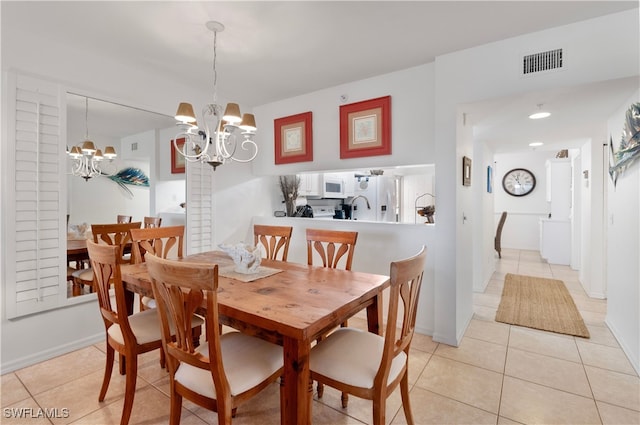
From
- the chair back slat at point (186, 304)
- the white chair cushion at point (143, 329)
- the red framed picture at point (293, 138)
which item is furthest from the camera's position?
the red framed picture at point (293, 138)

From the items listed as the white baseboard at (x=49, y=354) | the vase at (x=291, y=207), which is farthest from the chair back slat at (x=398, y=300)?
the vase at (x=291, y=207)

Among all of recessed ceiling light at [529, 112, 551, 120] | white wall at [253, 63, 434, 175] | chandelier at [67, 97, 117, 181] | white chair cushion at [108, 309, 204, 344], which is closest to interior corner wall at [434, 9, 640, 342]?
white wall at [253, 63, 434, 175]

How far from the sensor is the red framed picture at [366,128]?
300cm

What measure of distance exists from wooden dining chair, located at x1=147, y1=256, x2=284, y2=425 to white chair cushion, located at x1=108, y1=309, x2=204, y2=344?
0.38m

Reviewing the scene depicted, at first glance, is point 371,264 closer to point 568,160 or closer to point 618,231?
point 618,231

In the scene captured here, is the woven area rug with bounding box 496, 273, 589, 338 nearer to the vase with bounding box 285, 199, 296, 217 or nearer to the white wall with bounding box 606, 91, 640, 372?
the white wall with bounding box 606, 91, 640, 372

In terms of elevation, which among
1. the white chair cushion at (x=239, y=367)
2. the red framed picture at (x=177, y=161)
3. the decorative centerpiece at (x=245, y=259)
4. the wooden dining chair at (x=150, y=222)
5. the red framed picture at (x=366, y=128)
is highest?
the red framed picture at (x=366, y=128)

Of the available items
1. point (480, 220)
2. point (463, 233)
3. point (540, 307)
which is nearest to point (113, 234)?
point (463, 233)

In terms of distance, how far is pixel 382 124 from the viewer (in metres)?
3.01

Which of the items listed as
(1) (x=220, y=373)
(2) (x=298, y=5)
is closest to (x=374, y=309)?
(1) (x=220, y=373)

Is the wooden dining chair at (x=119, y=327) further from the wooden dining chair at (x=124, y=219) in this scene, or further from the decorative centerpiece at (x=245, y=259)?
the wooden dining chair at (x=124, y=219)

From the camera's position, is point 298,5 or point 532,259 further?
point 532,259

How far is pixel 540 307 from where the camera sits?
346cm

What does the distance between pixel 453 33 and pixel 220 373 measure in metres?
2.68
